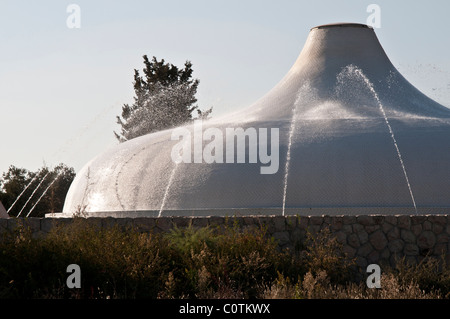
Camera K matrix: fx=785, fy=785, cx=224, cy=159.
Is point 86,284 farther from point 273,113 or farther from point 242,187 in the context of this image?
point 273,113

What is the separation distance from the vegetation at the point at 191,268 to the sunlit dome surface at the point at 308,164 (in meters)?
4.17

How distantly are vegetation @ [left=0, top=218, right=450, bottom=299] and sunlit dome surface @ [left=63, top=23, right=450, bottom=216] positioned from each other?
4173 millimetres

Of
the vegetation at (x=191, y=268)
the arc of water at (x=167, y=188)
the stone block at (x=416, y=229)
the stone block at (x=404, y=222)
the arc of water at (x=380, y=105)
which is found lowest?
the vegetation at (x=191, y=268)

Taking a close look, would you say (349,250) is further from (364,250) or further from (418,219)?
(418,219)

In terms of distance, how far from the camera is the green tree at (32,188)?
3306 cm

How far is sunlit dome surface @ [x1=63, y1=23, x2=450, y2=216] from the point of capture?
1605 cm

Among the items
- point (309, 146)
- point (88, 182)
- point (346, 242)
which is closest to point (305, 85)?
point (309, 146)

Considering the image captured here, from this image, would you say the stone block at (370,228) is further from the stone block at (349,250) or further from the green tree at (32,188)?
the green tree at (32,188)

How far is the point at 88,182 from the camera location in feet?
64.9

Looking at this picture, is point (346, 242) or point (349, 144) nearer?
point (346, 242)

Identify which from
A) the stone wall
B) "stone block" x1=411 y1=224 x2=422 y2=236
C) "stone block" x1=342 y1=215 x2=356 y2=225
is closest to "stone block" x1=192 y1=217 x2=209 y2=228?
the stone wall

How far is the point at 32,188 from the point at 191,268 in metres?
26.6

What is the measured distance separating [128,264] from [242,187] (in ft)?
21.2

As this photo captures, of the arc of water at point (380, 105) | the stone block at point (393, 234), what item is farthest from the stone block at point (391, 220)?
the arc of water at point (380, 105)
